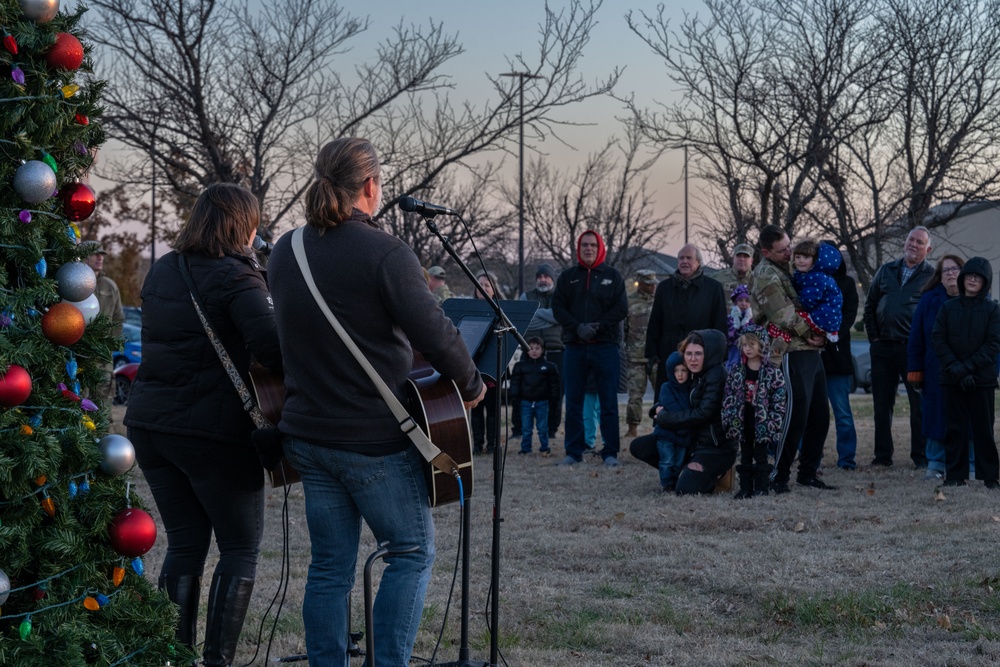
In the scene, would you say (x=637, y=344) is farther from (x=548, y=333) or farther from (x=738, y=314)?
(x=738, y=314)

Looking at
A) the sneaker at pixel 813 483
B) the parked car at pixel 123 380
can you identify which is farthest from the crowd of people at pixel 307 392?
the parked car at pixel 123 380

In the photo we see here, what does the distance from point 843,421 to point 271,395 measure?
7409 mm

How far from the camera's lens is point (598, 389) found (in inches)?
416

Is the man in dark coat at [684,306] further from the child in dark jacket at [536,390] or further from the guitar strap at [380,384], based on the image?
the guitar strap at [380,384]

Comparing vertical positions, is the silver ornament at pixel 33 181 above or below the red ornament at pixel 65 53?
below

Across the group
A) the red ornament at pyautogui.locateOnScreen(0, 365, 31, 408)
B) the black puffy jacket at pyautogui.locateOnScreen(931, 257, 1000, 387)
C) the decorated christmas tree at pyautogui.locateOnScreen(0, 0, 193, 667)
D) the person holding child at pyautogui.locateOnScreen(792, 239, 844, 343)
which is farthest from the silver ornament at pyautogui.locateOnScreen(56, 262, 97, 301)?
the black puffy jacket at pyautogui.locateOnScreen(931, 257, 1000, 387)

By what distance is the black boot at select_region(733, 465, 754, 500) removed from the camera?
8469 mm

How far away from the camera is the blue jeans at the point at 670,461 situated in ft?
29.4

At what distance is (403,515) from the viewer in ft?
11.3

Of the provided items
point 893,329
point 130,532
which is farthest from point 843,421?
point 130,532

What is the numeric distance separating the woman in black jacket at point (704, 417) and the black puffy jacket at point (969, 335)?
173 centimetres

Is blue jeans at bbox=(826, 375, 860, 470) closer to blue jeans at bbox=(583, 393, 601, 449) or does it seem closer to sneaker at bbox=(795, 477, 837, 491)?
sneaker at bbox=(795, 477, 837, 491)

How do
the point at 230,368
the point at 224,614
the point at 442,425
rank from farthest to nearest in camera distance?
the point at 224,614 → the point at 230,368 → the point at 442,425

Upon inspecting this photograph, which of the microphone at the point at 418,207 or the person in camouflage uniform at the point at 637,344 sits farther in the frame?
the person in camouflage uniform at the point at 637,344
